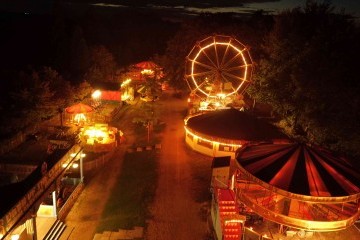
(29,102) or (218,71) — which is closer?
(29,102)

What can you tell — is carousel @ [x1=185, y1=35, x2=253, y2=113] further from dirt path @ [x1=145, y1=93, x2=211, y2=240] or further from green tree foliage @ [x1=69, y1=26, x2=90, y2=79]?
green tree foliage @ [x1=69, y1=26, x2=90, y2=79]

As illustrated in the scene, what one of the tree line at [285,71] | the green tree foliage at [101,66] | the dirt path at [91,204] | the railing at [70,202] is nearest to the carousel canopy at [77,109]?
the tree line at [285,71]

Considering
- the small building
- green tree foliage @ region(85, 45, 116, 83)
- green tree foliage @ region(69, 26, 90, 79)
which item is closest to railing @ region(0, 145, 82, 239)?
the small building

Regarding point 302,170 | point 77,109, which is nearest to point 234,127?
point 302,170

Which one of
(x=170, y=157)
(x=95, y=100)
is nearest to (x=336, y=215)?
(x=170, y=157)

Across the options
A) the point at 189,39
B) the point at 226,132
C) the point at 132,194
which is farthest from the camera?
the point at 189,39

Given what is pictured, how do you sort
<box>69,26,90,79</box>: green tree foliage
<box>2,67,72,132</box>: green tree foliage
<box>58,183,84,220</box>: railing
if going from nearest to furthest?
<box>58,183,84,220</box>: railing
<box>2,67,72,132</box>: green tree foliage
<box>69,26,90,79</box>: green tree foliage

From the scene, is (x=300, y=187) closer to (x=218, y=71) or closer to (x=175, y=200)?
(x=175, y=200)
